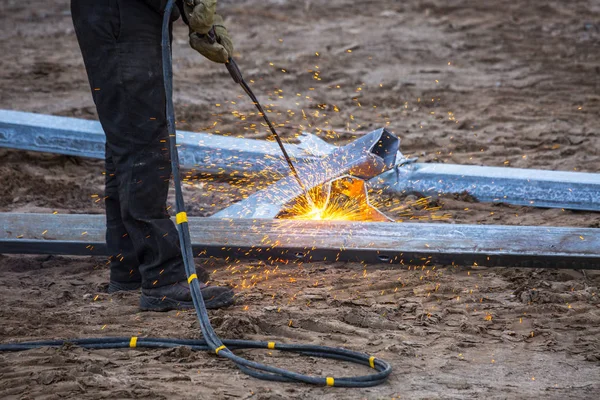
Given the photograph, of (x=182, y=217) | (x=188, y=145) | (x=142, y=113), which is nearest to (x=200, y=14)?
(x=142, y=113)

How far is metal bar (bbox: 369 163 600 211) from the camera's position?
182 inches

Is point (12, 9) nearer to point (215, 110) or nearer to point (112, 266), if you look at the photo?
point (215, 110)

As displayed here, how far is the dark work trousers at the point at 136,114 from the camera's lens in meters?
3.29

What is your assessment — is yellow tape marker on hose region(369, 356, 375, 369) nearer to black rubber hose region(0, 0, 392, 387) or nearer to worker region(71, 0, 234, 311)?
black rubber hose region(0, 0, 392, 387)

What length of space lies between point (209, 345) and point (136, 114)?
104 centimetres

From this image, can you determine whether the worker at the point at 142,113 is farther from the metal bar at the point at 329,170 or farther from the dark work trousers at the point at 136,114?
the metal bar at the point at 329,170

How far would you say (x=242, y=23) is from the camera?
10.0 metres

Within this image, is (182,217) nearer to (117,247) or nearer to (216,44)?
(117,247)

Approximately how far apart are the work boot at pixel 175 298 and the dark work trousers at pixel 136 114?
39 mm

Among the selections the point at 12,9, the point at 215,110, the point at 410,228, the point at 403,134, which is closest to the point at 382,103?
the point at 403,134

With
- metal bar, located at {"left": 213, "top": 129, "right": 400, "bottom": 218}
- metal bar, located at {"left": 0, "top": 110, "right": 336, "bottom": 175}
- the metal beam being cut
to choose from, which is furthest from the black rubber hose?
metal bar, located at {"left": 0, "top": 110, "right": 336, "bottom": 175}

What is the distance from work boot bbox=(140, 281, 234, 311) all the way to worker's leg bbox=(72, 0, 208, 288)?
0.04 meters

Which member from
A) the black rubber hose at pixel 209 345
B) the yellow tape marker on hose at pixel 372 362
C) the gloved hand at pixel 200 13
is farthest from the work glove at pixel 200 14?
the yellow tape marker on hose at pixel 372 362

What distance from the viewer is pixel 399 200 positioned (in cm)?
490
